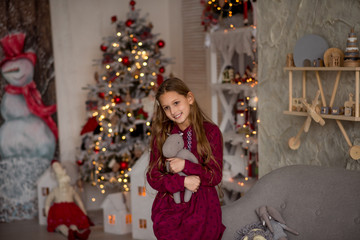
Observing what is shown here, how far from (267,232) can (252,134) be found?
77.8 inches

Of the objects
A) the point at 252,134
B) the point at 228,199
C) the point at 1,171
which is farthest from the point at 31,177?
the point at 252,134

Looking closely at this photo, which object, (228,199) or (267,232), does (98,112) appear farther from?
(267,232)

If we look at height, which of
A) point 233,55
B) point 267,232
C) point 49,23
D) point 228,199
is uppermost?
point 49,23

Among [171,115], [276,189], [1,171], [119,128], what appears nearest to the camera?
[171,115]

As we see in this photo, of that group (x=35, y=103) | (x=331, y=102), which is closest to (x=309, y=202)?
(x=331, y=102)

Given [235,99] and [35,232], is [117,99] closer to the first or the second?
[235,99]

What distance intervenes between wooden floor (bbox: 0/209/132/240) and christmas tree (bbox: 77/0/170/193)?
410 mm

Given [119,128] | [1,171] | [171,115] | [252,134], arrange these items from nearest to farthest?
1. [171,115]
2. [252,134]
3. [119,128]
4. [1,171]

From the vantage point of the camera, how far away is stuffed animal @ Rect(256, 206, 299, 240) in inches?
99.6

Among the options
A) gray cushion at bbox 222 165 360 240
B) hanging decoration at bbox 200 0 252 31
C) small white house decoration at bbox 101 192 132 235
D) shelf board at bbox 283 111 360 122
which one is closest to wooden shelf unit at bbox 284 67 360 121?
shelf board at bbox 283 111 360 122

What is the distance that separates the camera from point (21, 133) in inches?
206

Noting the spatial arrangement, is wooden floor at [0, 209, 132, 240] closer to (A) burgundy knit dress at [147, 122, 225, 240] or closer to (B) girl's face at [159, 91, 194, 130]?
(A) burgundy knit dress at [147, 122, 225, 240]

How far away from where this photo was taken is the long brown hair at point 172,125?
2.48m

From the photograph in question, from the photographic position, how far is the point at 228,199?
4.87 m
